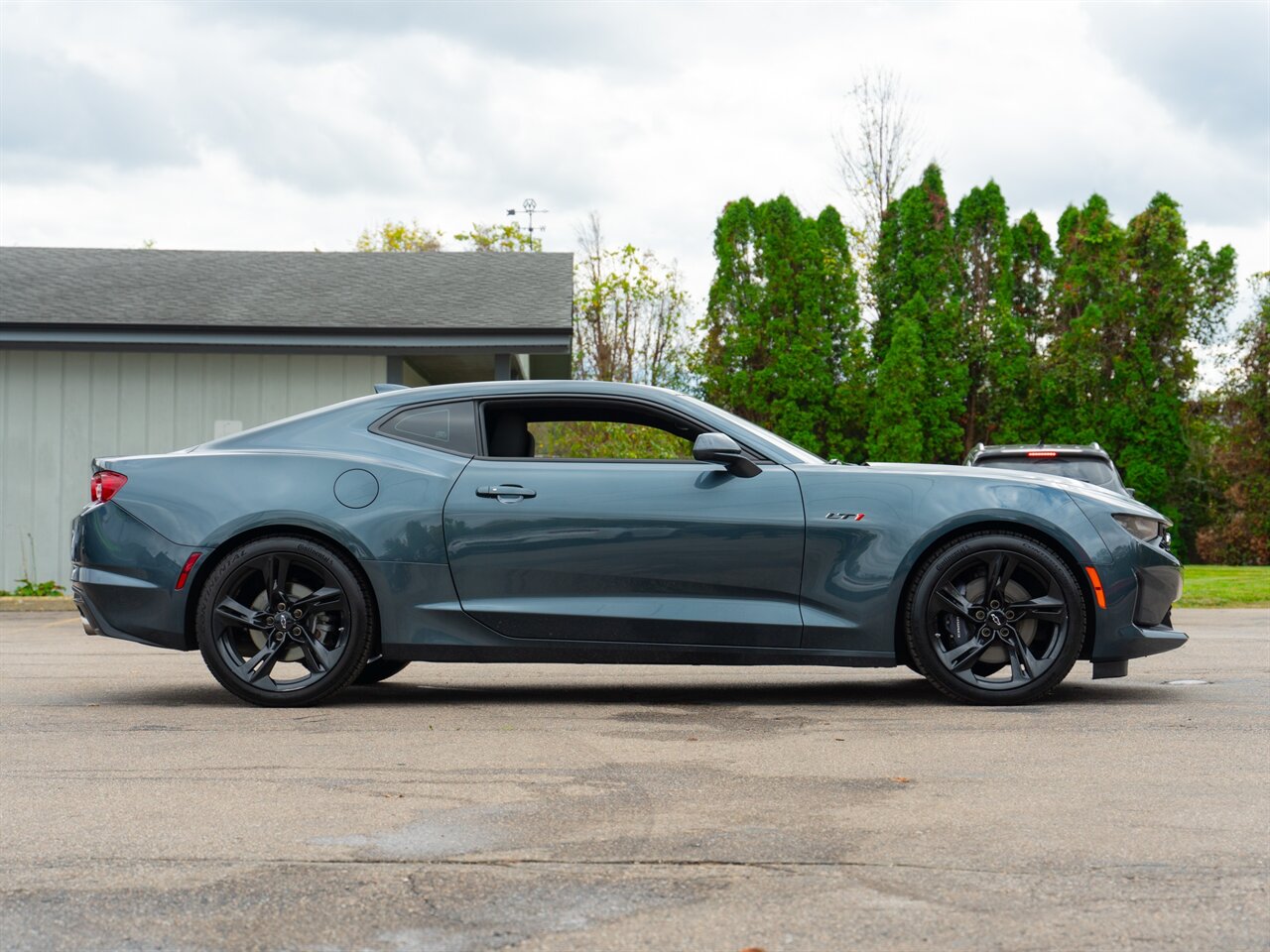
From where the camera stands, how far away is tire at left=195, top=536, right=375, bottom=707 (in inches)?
250

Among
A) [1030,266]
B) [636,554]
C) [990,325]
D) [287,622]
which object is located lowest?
[287,622]

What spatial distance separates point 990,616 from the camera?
20.6ft

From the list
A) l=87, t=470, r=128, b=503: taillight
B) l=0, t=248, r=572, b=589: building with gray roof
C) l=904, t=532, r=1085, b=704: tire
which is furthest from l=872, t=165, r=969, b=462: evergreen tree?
l=87, t=470, r=128, b=503: taillight

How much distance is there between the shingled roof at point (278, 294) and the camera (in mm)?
16312

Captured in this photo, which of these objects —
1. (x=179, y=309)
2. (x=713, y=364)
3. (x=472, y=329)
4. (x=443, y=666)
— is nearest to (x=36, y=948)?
(x=443, y=666)

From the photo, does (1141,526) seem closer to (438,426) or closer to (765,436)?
(765,436)

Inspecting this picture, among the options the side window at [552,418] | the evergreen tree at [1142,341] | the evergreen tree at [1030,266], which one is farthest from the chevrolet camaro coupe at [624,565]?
the evergreen tree at [1030,266]

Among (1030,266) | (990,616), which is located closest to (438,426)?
(990,616)

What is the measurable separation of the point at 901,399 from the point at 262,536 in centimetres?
2600

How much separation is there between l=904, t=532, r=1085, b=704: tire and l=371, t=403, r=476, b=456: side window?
2.15 m

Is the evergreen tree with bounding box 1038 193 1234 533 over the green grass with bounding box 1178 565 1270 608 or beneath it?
over

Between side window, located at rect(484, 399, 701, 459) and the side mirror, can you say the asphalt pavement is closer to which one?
the side mirror

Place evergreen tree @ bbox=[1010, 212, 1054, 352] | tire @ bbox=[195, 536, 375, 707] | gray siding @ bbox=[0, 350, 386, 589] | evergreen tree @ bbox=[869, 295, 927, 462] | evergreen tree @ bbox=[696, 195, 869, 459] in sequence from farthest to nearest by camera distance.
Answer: evergreen tree @ bbox=[1010, 212, 1054, 352], evergreen tree @ bbox=[696, 195, 869, 459], evergreen tree @ bbox=[869, 295, 927, 462], gray siding @ bbox=[0, 350, 386, 589], tire @ bbox=[195, 536, 375, 707]

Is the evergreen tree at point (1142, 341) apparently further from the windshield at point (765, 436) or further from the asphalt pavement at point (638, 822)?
the windshield at point (765, 436)
